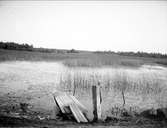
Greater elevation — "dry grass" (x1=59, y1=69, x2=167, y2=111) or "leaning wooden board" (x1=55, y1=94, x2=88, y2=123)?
"leaning wooden board" (x1=55, y1=94, x2=88, y2=123)

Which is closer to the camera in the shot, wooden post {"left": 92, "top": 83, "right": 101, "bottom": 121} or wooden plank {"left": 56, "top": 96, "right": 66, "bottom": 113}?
wooden post {"left": 92, "top": 83, "right": 101, "bottom": 121}

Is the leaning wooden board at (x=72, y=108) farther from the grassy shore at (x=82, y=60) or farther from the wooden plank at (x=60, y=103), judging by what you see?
the grassy shore at (x=82, y=60)

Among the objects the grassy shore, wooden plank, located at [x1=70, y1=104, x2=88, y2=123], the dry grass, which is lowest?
the dry grass

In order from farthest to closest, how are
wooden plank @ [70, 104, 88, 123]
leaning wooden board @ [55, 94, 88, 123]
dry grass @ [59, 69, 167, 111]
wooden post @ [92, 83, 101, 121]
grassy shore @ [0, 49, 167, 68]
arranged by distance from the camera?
grassy shore @ [0, 49, 167, 68] → dry grass @ [59, 69, 167, 111] → wooden post @ [92, 83, 101, 121] → leaning wooden board @ [55, 94, 88, 123] → wooden plank @ [70, 104, 88, 123]

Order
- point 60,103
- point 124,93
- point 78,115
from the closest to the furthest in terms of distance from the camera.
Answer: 1. point 78,115
2. point 60,103
3. point 124,93

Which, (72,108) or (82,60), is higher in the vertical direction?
(82,60)

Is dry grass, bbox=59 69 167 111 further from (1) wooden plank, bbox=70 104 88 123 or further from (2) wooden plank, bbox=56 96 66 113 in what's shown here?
(1) wooden plank, bbox=70 104 88 123

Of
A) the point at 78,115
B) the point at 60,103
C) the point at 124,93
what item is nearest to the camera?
the point at 78,115

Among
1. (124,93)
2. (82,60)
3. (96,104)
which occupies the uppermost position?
(82,60)

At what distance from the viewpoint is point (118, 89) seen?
9.69 m

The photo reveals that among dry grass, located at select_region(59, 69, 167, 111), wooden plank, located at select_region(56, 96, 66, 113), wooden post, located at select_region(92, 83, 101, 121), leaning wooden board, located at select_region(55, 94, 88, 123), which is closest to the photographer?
leaning wooden board, located at select_region(55, 94, 88, 123)

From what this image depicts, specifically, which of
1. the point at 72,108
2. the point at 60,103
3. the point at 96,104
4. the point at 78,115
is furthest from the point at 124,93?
the point at 78,115

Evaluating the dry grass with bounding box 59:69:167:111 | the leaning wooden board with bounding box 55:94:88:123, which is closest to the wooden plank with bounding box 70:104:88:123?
the leaning wooden board with bounding box 55:94:88:123

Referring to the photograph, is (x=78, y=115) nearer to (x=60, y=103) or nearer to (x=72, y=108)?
(x=72, y=108)
